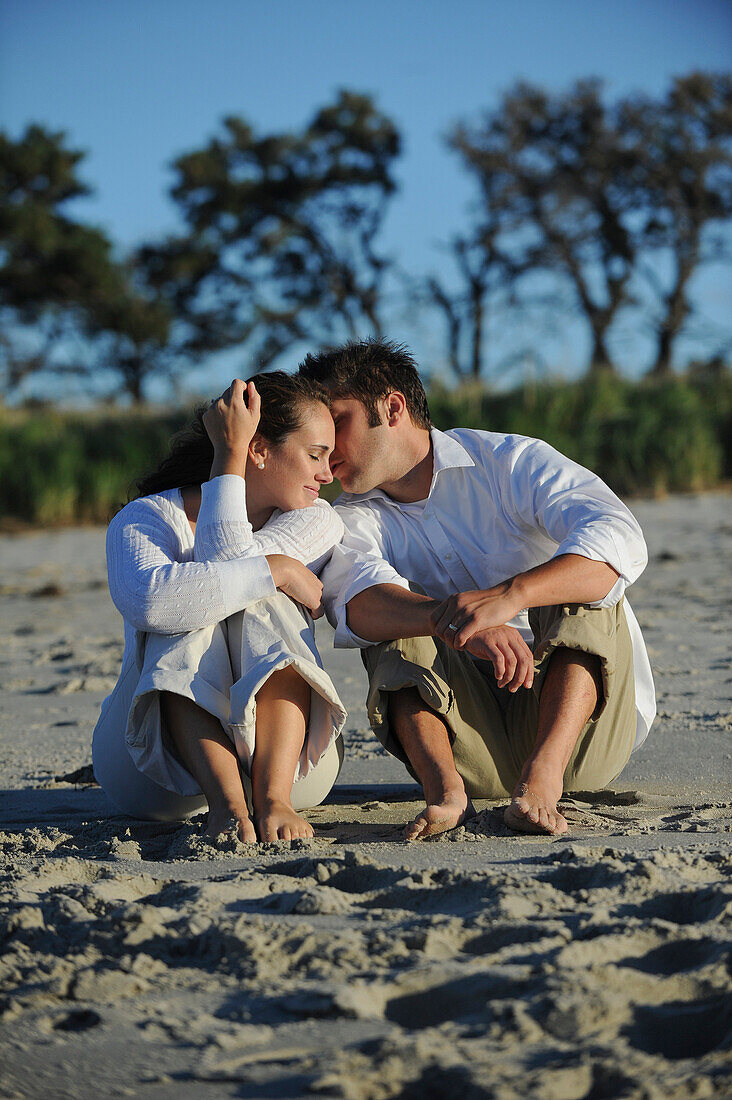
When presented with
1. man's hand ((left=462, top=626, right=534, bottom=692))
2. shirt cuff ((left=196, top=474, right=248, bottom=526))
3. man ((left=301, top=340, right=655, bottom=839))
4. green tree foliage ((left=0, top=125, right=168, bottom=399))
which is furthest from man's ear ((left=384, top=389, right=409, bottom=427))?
green tree foliage ((left=0, top=125, right=168, bottom=399))

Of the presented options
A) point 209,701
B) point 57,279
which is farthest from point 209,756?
point 57,279

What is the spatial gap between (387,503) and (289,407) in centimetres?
38

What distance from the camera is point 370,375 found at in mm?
2801

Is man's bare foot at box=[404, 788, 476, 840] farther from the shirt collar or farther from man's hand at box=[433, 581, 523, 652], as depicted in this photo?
the shirt collar

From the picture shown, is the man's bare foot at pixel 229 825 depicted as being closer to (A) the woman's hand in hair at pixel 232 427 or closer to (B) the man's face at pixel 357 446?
(A) the woman's hand in hair at pixel 232 427

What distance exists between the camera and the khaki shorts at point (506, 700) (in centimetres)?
237

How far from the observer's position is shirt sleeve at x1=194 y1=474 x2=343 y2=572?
246cm

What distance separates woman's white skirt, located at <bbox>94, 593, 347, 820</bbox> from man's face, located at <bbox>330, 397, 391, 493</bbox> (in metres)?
0.42

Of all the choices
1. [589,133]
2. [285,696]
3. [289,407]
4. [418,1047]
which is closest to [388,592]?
[285,696]

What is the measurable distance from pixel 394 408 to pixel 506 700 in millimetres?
788

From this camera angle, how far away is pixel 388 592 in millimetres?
2463

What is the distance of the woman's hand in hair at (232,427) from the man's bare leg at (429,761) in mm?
651

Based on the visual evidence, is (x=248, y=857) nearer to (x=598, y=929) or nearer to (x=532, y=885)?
(x=532, y=885)

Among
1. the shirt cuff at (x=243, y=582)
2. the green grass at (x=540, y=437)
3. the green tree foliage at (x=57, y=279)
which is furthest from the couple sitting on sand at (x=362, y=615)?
the green tree foliage at (x=57, y=279)
